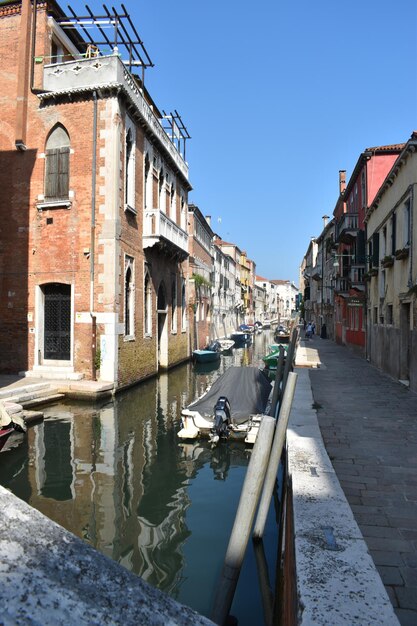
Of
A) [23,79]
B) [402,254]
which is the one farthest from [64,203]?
[402,254]

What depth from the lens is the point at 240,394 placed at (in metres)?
9.68

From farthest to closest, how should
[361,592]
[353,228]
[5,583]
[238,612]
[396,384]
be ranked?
[353,228]
[396,384]
[238,612]
[361,592]
[5,583]

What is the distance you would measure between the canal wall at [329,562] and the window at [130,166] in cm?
1189

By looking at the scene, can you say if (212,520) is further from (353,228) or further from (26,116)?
(353,228)

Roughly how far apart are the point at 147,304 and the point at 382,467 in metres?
12.7

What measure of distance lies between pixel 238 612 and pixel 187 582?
589 millimetres

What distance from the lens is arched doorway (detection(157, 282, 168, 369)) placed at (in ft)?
62.4

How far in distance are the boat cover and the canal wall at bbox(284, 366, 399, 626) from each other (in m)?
4.91

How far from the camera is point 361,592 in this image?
7.00 feet

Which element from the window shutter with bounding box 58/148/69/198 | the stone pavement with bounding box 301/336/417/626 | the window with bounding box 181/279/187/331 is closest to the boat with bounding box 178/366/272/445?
the stone pavement with bounding box 301/336/417/626

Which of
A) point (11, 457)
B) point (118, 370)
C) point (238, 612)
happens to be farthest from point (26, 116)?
point (238, 612)

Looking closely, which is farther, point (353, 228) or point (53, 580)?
point (353, 228)

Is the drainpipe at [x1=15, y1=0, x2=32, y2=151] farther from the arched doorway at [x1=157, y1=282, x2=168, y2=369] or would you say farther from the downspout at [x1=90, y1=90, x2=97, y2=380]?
the arched doorway at [x1=157, y1=282, x2=168, y2=369]

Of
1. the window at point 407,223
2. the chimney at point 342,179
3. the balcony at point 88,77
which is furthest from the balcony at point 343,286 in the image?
the balcony at point 88,77
